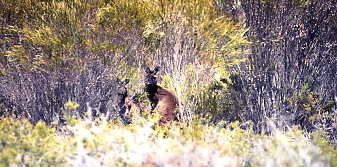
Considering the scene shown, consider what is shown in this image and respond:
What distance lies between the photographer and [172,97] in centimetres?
827

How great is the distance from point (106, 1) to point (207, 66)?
8.55 feet

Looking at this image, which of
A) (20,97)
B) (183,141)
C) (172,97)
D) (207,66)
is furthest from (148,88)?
(183,141)

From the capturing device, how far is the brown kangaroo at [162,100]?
8242mm

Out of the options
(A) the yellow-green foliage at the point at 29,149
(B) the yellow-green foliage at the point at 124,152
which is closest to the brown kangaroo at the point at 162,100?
(B) the yellow-green foliage at the point at 124,152

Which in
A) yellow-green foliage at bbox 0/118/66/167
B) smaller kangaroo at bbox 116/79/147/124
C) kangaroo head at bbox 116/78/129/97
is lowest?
smaller kangaroo at bbox 116/79/147/124

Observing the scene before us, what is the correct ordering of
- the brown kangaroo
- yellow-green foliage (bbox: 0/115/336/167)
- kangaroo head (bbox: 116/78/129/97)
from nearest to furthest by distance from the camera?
yellow-green foliage (bbox: 0/115/336/167) → the brown kangaroo → kangaroo head (bbox: 116/78/129/97)

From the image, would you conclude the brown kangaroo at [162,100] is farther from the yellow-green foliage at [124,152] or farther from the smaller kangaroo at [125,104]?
the yellow-green foliage at [124,152]

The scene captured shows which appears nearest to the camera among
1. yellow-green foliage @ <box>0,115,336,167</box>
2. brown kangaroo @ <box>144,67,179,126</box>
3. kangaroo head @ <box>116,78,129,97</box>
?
yellow-green foliage @ <box>0,115,336,167</box>

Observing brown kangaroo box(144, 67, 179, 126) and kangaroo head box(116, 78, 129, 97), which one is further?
kangaroo head box(116, 78, 129, 97)

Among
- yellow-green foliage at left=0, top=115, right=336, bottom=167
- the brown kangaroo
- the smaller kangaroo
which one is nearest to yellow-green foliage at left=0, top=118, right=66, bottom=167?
yellow-green foliage at left=0, top=115, right=336, bottom=167

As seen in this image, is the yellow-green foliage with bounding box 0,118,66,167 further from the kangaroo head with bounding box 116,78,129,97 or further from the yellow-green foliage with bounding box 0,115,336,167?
the kangaroo head with bounding box 116,78,129,97

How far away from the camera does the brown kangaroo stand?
8.24 metres

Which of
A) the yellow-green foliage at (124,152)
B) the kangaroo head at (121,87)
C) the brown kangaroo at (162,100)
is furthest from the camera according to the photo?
the kangaroo head at (121,87)

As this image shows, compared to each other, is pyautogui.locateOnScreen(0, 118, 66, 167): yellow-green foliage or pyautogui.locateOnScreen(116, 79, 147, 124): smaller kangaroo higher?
pyautogui.locateOnScreen(0, 118, 66, 167): yellow-green foliage
